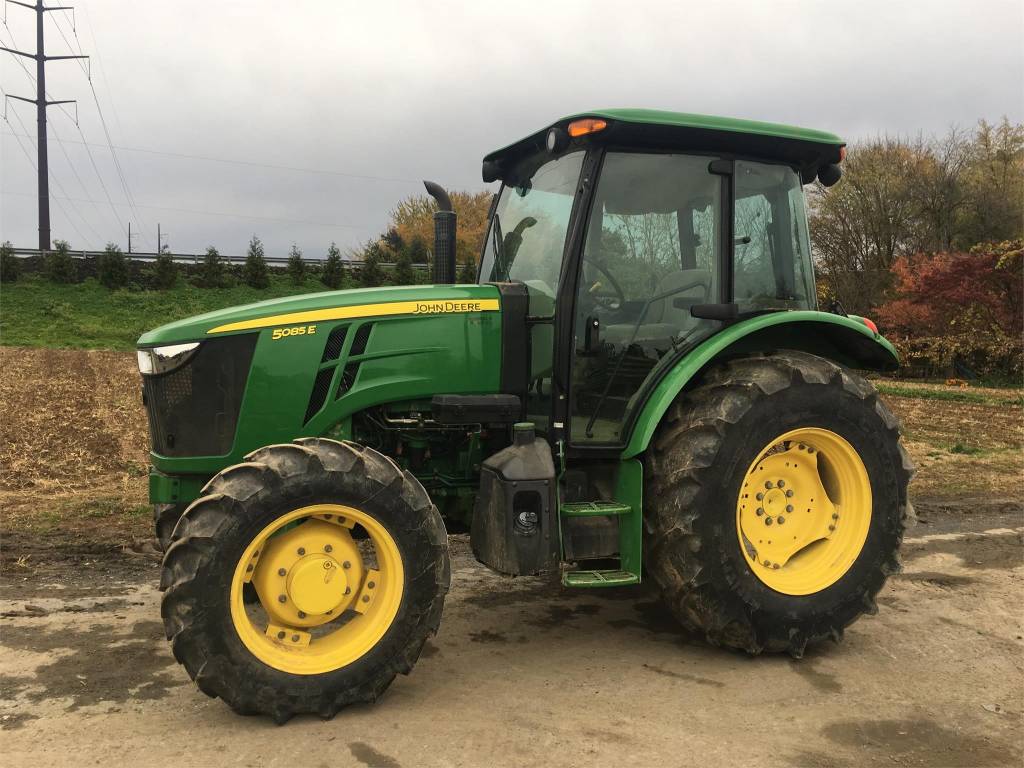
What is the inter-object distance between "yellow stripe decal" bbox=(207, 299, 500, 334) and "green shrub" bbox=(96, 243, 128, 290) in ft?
94.4

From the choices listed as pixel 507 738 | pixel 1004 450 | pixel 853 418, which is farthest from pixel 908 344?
pixel 507 738

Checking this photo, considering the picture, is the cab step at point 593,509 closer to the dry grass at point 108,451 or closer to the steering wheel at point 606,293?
the steering wheel at point 606,293

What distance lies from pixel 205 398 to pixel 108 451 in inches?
229

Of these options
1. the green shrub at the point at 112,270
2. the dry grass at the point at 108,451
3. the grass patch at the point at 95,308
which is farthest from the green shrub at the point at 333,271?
the dry grass at the point at 108,451

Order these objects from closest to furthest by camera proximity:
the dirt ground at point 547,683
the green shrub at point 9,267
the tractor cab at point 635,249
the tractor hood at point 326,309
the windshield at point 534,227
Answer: the dirt ground at point 547,683
the tractor hood at point 326,309
the tractor cab at point 635,249
the windshield at point 534,227
the green shrub at point 9,267

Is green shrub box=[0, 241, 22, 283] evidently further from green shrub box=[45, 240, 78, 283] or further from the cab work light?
the cab work light

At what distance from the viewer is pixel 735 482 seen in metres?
3.90

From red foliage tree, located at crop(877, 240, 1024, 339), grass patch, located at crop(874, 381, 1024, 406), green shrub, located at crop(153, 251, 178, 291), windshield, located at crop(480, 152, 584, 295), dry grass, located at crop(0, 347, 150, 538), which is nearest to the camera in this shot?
windshield, located at crop(480, 152, 584, 295)

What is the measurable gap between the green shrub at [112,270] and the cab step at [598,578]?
29474mm

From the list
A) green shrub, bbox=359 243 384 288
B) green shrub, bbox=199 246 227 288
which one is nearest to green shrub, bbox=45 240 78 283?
green shrub, bbox=199 246 227 288

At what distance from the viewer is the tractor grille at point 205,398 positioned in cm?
379

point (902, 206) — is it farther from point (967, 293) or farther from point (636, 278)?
point (636, 278)

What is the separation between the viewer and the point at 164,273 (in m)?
30.2

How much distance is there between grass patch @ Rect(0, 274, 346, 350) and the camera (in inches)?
912
